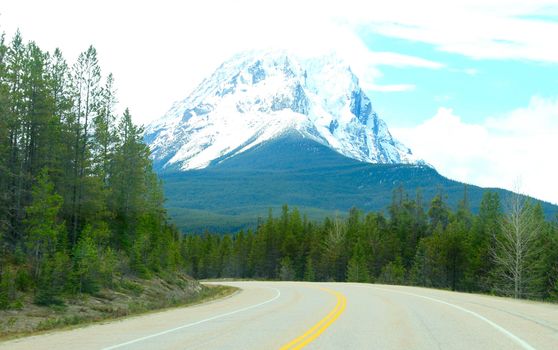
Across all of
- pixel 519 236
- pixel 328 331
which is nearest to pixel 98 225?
pixel 328 331

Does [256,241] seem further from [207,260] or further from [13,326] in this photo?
[13,326]

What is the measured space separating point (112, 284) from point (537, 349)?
2812cm

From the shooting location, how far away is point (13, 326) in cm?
2064

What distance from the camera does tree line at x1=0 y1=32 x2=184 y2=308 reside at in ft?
95.4

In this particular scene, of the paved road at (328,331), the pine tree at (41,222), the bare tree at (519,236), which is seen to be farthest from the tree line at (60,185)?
the bare tree at (519,236)

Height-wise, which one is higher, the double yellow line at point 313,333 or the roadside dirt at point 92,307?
the double yellow line at point 313,333

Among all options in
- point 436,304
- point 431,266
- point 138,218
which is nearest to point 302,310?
point 436,304

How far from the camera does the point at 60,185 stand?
130 feet

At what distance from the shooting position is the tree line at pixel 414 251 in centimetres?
5881

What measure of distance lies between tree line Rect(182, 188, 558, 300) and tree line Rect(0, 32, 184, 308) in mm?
32927

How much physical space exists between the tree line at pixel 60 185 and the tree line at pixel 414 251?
108 ft

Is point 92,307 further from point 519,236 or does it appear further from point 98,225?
point 519,236

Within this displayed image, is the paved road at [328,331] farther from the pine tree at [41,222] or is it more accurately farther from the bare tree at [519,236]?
the bare tree at [519,236]

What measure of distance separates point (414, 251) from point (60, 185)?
209 feet
